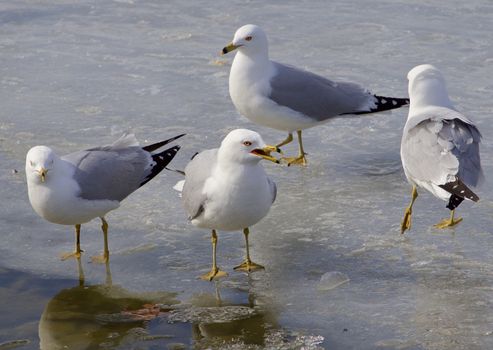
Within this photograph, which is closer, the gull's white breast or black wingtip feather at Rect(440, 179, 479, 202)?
the gull's white breast

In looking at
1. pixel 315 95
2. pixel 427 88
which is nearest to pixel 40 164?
pixel 427 88

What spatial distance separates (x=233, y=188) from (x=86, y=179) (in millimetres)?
1070

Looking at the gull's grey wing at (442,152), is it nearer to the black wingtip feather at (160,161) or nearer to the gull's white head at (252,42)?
the black wingtip feather at (160,161)

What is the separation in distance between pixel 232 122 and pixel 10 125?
6.27ft

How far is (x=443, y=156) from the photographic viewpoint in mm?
6363

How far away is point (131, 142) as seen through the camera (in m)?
6.93

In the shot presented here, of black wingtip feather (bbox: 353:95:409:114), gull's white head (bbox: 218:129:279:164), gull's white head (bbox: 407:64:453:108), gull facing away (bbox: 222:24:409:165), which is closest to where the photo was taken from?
gull's white head (bbox: 218:129:279:164)

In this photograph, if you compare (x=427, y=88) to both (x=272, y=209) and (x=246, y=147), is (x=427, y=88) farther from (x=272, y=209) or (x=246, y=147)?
(x=246, y=147)

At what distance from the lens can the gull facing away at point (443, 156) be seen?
6.23 metres

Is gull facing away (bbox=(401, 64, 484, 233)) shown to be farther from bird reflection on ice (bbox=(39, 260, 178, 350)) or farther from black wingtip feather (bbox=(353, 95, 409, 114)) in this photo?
bird reflection on ice (bbox=(39, 260, 178, 350))

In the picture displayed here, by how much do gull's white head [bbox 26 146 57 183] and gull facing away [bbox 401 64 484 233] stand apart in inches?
92.1

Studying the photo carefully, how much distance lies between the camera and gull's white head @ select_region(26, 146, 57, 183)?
5.93m

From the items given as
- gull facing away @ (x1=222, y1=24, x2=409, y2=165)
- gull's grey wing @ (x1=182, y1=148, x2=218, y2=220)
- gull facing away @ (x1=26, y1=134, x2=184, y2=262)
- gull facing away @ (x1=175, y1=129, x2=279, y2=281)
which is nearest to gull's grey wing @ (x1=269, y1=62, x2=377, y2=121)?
gull facing away @ (x1=222, y1=24, x2=409, y2=165)

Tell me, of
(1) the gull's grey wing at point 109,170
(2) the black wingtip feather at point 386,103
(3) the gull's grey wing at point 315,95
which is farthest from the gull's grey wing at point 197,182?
(2) the black wingtip feather at point 386,103
